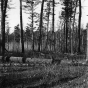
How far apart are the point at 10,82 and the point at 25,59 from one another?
6.45m

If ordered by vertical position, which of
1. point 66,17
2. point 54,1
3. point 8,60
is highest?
point 54,1

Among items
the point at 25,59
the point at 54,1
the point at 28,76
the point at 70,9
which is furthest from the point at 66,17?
the point at 28,76

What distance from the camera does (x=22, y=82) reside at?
7.76m

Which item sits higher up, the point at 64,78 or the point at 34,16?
the point at 34,16

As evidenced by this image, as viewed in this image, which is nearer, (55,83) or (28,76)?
(55,83)

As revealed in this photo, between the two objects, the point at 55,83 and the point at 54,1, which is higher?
the point at 54,1

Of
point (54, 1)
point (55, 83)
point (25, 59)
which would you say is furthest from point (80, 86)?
point (54, 1)

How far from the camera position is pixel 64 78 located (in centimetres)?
850

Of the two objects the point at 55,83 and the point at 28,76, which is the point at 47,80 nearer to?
the point at 55,83

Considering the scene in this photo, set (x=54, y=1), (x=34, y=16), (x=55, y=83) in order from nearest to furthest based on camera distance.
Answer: (x=55, y=83), (x=54, y=1), (x=34, y=16)

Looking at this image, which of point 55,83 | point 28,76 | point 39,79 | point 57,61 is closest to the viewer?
point 55,83

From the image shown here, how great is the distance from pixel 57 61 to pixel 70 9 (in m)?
22.4

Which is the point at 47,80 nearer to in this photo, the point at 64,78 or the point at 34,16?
the point at 64,78

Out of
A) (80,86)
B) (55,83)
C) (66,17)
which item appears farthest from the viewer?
(66,17)
